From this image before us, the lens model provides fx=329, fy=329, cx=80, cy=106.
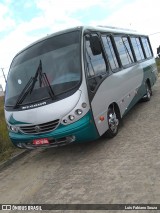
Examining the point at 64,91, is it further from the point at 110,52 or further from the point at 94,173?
the point at 110,52

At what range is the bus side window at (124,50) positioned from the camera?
937 cm

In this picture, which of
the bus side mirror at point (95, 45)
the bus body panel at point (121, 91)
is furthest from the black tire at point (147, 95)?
the bus side mirror at point (95, 45)

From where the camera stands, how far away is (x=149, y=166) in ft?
17.8

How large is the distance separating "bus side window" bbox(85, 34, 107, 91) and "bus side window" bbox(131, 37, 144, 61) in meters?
4.01

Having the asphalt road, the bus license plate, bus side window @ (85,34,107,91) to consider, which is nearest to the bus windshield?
bus side window @ (85,34,107,91)

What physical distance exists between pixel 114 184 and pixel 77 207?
750 millimetres

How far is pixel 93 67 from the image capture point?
23.5 feet

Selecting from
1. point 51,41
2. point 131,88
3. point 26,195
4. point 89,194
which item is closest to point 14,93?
point 51,41

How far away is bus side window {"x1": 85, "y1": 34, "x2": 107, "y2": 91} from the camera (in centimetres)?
686

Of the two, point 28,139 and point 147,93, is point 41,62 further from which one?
point 147,93

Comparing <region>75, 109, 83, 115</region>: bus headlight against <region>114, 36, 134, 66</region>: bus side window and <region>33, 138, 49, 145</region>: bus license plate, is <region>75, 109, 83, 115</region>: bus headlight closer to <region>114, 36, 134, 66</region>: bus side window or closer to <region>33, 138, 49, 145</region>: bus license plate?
<region>33, 138, 49, 145</region>: bus license plate

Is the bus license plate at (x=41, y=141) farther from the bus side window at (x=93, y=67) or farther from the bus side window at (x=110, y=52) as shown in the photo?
the bus side window at (x=110, y=52)

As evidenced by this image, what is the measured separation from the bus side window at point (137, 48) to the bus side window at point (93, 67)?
4008mm

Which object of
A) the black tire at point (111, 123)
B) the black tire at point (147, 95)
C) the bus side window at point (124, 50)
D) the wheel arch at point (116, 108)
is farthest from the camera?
the black tire at point (147, 95)
